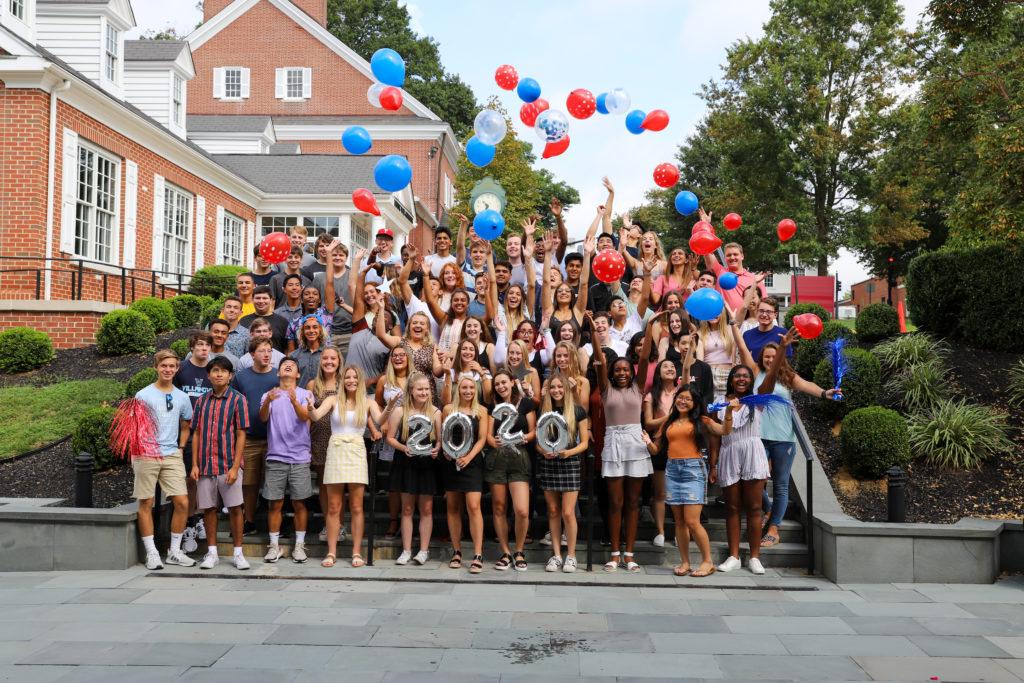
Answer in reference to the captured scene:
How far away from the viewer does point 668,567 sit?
7500 mm

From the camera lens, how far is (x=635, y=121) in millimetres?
11227

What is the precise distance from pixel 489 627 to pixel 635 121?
7.65m

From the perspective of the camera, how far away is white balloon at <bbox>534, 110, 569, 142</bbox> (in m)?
10.6

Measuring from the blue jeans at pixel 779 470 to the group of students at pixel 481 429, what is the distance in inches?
0.7

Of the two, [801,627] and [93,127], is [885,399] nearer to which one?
[801,627]

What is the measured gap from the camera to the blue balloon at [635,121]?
11.2m

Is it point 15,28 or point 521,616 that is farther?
point 15,28

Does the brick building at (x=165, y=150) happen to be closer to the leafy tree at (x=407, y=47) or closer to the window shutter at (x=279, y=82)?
the window shutter at (x=279, y=82)

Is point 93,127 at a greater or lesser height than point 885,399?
greater

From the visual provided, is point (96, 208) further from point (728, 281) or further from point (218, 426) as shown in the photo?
point (728, 281)

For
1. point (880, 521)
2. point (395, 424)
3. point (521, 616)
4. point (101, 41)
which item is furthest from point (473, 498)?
point (101, 41)

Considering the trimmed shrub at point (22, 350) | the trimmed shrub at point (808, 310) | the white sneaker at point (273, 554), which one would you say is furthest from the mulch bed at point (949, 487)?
the trimmed shrub at point (22, 350)

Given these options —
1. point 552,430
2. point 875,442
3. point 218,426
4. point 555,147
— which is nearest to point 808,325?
point 875,442

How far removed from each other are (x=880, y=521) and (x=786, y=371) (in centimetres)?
180
